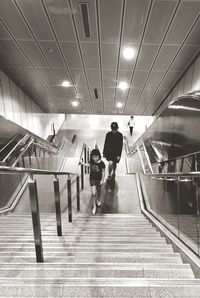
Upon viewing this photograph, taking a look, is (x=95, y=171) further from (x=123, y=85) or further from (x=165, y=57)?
(x=123, y=85)

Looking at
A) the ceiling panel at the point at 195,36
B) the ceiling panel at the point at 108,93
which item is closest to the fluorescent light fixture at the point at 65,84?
the ceiling panel at the point at 108,93

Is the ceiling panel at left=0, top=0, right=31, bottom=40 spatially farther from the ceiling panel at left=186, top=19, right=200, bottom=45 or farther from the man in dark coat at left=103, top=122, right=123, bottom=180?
the ceiling panel at left=186, top=19, right=200, bottom=45

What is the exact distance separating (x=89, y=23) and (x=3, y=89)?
3.88m

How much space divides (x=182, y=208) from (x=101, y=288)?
5.84 ft

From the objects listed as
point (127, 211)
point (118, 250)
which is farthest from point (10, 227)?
point (127, 211)

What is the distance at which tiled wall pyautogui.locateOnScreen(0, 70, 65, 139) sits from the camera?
813 cm

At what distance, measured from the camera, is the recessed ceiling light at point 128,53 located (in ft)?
21.2

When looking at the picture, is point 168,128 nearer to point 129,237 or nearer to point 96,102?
point 129,237

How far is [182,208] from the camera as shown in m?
3.19

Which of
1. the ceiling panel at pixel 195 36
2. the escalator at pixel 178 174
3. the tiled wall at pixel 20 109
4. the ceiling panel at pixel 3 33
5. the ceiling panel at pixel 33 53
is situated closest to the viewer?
the escalator at pixel 178 174

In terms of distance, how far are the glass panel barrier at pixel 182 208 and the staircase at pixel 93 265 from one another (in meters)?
0.22

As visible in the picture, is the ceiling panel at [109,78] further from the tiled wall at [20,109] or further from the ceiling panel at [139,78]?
the tiled wall at [20,109]

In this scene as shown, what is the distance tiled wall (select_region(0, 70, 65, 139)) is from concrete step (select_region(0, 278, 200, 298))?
6.71m

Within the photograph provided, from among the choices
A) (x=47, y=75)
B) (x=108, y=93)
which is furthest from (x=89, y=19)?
(x=108, y=93)
